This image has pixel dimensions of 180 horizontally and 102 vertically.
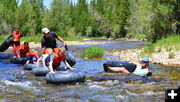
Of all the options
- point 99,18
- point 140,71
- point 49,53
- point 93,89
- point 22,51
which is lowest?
point 93,89

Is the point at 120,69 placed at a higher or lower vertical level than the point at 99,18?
lower

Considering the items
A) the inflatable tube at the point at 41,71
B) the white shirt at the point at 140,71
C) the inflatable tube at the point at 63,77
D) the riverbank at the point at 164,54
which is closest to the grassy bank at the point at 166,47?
the riverbank at the point at 164,54

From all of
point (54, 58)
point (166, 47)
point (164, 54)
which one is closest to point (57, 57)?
point (54, 58)

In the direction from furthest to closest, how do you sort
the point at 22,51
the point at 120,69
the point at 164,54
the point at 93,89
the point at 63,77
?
→ 1. the point at 164,54
2. the point at 22,51
3. the point at 120,69
4. the point at 63,77
5. the point at 93,89

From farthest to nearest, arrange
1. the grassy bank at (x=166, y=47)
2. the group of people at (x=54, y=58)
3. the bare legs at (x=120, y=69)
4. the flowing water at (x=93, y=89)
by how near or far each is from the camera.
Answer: the grassy bank at (x=166, y=47) → the bare legs at (x=120, y=69) → the group of people at (x=54, y=58) → the flowing water at (x=93, y=89)

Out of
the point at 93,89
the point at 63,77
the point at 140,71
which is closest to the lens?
the point at 93,89

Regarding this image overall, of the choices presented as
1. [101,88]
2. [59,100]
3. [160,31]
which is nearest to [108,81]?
[101,88]

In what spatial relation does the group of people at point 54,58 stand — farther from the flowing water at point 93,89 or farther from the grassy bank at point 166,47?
the grassy bank at point 166,47

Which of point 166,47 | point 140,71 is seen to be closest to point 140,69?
point 140,71

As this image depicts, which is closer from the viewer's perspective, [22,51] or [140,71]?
[140,71]

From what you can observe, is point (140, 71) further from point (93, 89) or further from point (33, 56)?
point (33, 56)

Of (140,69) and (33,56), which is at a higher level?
(33,56)

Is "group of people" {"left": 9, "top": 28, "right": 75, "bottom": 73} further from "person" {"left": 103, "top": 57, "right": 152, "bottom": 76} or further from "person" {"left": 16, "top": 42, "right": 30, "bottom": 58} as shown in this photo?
"person" {"left": 103, "top": 57, "right": 152, "bottom": 76}

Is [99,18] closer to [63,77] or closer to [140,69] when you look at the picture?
[140,69]
